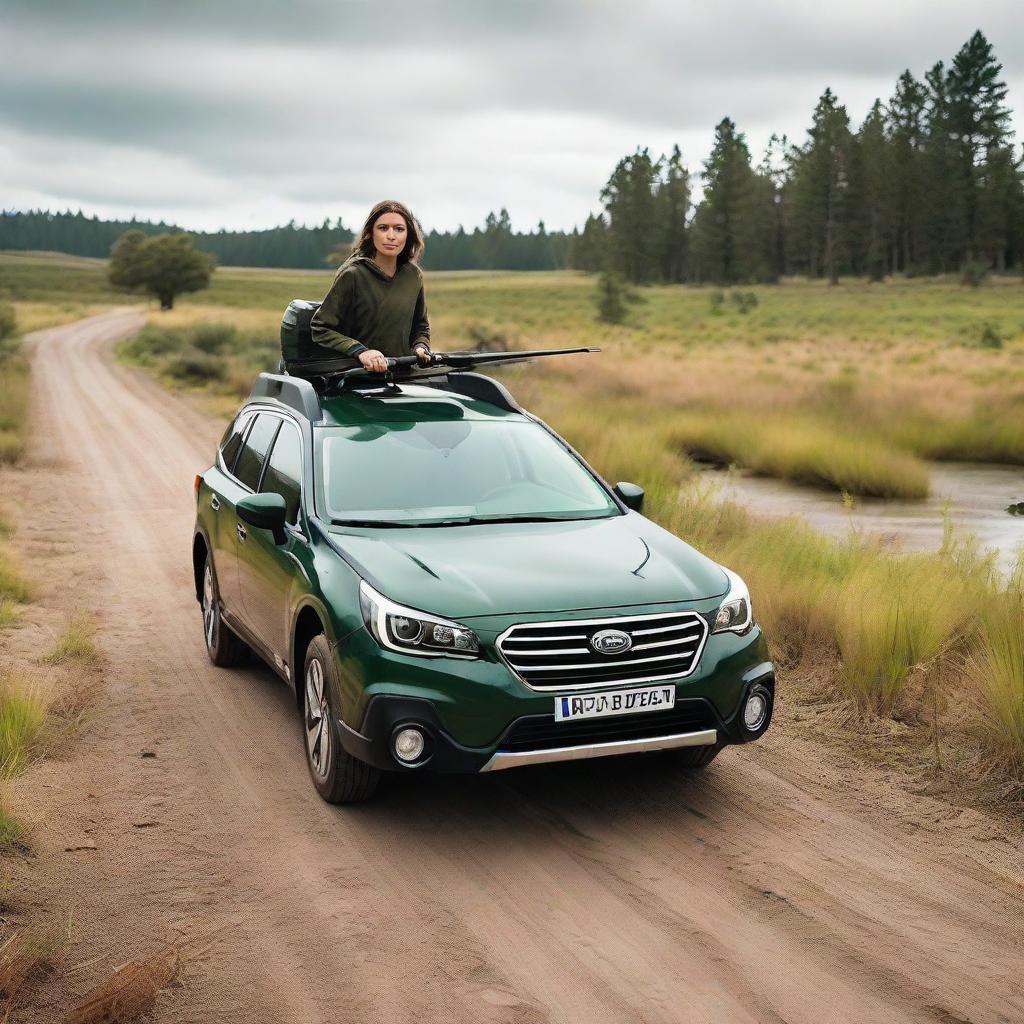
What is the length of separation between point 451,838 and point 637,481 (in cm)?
876

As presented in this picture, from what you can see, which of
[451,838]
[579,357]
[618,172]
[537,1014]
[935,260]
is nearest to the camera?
[537,1014]

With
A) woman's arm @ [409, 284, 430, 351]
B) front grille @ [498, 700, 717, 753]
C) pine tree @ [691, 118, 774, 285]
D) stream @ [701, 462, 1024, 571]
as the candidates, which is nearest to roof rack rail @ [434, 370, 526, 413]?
woman's arm @ [409, 284, 430, 351]

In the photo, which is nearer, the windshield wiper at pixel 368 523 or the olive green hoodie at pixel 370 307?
the windshield wiper at pixel 368 523

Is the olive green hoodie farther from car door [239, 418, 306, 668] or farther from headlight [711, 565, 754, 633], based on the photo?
headlight [711, 565, 754, 633]

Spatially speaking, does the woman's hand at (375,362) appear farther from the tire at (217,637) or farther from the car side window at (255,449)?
the tire at (217,637)

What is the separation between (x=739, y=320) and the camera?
63.5 meters

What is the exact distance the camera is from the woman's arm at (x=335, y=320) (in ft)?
23.5

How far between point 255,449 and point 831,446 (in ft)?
36.3

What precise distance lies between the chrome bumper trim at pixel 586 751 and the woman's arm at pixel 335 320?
304 cm

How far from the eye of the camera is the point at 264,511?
18.6 ft

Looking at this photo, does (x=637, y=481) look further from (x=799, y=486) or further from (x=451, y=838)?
(x=451, y=838)

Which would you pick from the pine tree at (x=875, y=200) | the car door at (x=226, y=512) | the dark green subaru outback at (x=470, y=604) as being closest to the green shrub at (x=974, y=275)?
the pine tree at (x=875, y=200)

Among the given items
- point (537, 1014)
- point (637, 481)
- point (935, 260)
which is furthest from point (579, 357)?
point (935, 260)

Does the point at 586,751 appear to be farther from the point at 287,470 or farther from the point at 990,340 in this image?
the point at 990,340
